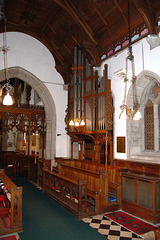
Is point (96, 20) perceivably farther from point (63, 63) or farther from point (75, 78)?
point (63, 63)

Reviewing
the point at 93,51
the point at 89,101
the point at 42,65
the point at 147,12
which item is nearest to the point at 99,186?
the point at 89,101

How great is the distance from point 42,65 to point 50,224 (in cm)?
725

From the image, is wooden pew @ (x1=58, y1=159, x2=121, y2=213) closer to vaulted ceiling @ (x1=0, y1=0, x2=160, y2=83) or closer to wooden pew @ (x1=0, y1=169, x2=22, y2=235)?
wooden pew @ (x1=0, y1=169, x2=22, y2=235)

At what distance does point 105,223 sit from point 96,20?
6.49 m

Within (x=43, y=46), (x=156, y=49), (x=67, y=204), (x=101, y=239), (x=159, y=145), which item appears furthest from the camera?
(x=43, y=46)

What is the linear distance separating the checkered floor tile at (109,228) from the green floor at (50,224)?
15cm

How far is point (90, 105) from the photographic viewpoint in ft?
25.1

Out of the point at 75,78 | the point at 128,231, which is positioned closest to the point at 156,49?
the point at 75,78

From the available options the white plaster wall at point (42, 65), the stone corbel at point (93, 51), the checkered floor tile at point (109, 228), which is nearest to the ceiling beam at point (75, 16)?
the stone corbel at point (93, 51)

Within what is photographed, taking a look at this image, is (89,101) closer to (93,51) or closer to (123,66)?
(123,66)

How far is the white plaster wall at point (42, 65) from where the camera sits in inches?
363

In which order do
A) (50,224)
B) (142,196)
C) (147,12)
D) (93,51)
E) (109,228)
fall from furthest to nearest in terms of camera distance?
(93,51) → (147,12) → (142,196) → (50,224) → (109,228)

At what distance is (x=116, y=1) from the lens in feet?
20.6

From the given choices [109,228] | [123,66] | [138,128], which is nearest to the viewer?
[109,228]
